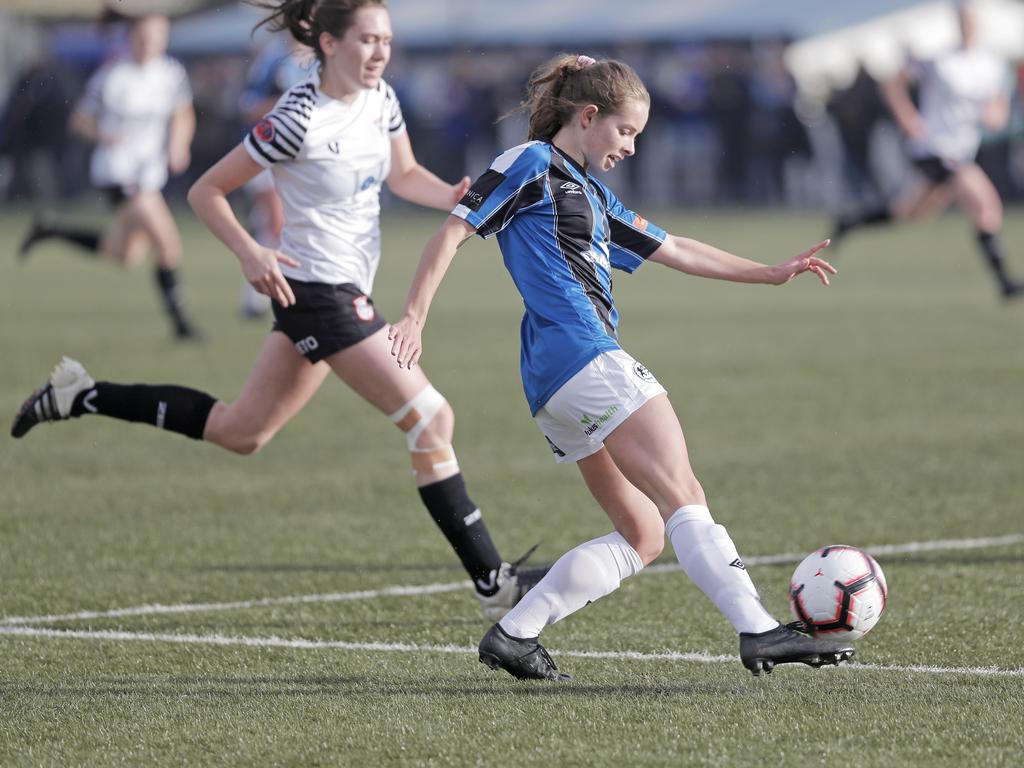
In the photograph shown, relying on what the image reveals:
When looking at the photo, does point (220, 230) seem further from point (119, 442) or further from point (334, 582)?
point (119, 442)

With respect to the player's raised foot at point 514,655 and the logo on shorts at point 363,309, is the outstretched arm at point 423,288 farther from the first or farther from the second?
the logo on shorts at point 363,309

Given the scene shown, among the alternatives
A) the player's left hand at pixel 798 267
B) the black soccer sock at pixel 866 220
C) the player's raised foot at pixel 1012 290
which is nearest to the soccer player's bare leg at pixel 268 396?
the player's left hand at pixel 798 267

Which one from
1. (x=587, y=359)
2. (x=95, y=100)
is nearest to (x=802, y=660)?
(x=587, y=359)

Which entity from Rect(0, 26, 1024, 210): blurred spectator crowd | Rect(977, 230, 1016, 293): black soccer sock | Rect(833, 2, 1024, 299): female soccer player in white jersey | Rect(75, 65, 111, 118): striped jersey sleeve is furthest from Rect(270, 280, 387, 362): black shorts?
Rect(0, 26, 1024, 210): blurred spectator crowd

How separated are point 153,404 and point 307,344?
3.08 feet

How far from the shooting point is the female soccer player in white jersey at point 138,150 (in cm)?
1477

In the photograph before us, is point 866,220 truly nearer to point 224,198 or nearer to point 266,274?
point 224,198

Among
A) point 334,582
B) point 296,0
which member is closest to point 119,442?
point 334,582

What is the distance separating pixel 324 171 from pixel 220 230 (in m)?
0.47

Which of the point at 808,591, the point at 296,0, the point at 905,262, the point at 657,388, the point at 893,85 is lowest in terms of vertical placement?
the point at 905,262

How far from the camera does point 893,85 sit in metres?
17.6

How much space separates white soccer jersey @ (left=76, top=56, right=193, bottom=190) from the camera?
15688 millimetres

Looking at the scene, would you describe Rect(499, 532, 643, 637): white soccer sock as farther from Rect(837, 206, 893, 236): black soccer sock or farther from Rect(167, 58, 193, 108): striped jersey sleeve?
Rect(837, 206, 893, 236): black soccer sock

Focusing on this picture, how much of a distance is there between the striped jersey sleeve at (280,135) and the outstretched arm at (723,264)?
144 cm
